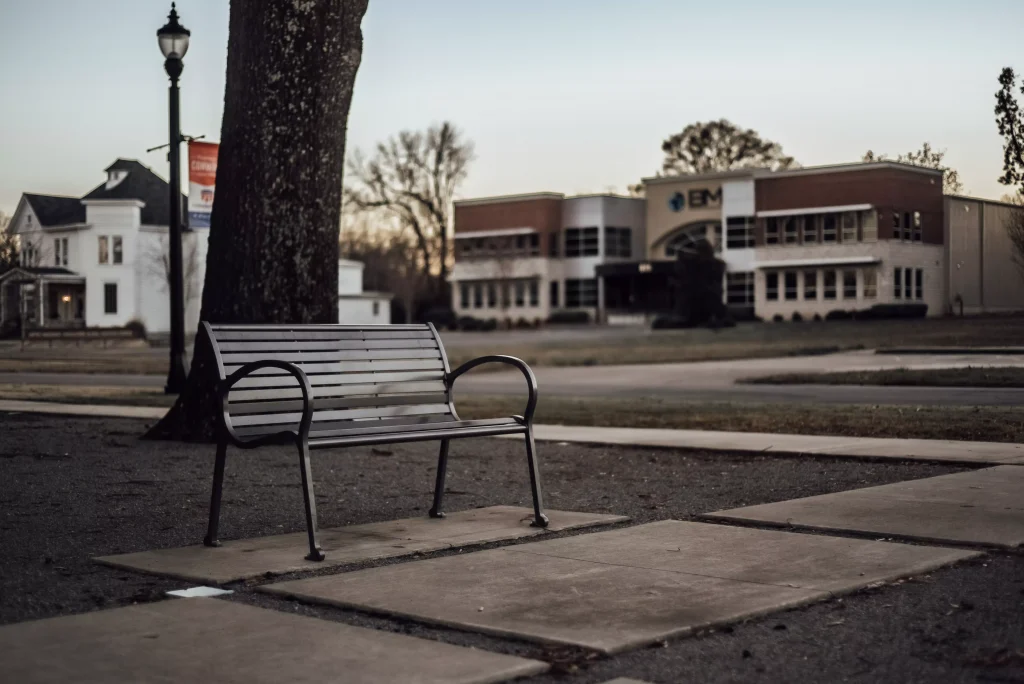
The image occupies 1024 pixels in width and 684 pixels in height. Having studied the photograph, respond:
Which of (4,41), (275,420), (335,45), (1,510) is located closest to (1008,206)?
(335,45)

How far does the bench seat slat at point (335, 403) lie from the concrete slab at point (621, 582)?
4.27 feet

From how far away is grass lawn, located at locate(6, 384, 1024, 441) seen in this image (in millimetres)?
12031

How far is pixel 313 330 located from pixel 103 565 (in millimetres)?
1782

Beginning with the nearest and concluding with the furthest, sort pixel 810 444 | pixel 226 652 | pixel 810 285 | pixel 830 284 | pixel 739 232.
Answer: pixel 226 652 < pixel 810 444 < pixel 830 284 < pixel 810 285 < pixel 739 232

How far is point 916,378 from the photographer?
15.7 metres

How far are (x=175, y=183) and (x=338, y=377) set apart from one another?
11942 millimetres

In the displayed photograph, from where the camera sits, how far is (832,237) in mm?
70312

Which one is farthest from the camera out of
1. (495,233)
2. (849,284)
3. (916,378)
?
(495,233)

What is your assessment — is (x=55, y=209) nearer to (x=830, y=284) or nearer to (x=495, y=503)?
(x=495, y=503)

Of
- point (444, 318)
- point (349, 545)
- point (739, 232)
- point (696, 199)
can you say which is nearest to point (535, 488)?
point (349, 545)

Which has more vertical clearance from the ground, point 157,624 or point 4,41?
point 4,41

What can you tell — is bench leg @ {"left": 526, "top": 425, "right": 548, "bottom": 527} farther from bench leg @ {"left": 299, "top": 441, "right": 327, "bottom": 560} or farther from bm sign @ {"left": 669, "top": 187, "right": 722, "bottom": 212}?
bm sign @ {"left": 669, "top": 187, "right": 722, "bottom": 212}

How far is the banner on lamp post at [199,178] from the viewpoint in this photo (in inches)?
712

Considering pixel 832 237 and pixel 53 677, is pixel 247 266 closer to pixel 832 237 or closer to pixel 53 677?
pixel 53 677
